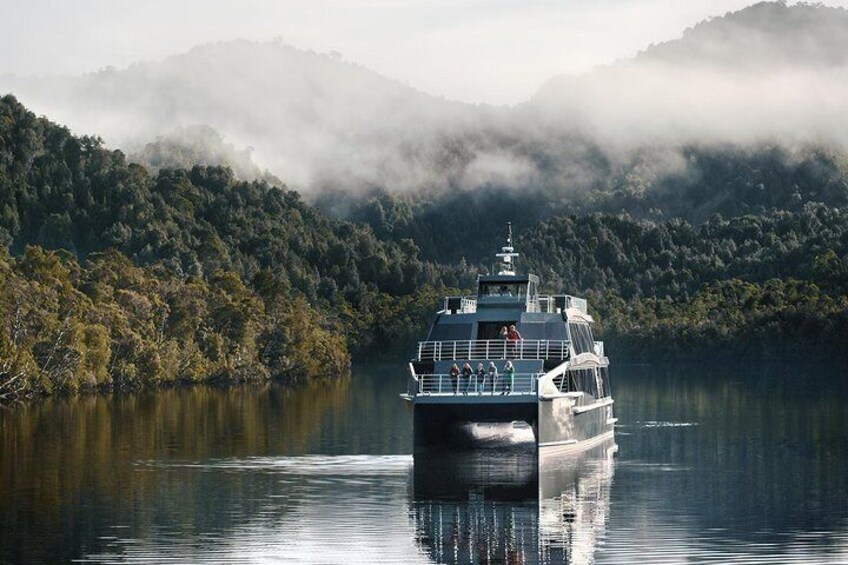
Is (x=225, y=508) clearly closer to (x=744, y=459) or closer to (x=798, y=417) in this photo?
(x=744, y=459)

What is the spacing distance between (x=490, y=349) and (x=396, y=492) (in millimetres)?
12817

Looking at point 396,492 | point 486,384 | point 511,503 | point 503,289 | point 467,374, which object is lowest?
point 511,503

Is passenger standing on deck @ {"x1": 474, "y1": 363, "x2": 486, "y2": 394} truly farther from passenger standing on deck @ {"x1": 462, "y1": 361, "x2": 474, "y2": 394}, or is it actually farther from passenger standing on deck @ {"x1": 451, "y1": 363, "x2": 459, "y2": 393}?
passenger standing on deck @ {"x1": 451, "y1": 363, "x2": 459, "y2": 393}

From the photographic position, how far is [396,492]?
2181 inches

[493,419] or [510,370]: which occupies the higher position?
[510,370]

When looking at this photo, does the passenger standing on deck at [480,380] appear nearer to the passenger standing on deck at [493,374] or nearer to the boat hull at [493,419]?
the passenger standing on deck at [493,374]

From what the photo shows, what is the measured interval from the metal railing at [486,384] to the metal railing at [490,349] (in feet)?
7.77

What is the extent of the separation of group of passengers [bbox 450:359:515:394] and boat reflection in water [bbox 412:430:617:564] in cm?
252

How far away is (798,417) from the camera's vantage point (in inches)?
3684

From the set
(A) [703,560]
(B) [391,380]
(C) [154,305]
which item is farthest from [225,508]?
(B) [391,380]

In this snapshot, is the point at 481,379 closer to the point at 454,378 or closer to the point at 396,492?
the point at 454,378

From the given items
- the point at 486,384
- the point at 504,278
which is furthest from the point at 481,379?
the point at 504,278

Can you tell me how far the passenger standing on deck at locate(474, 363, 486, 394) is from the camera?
62.2 meters

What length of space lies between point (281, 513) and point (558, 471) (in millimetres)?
13977
